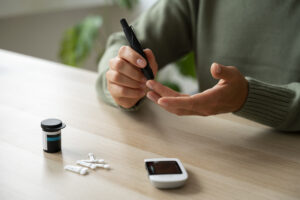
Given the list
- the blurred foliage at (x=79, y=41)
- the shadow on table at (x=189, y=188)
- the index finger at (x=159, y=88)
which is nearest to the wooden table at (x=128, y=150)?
the shadow on table at (x=189, y=188)

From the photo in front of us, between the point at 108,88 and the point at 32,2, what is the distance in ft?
5.28

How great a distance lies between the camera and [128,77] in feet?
3.17

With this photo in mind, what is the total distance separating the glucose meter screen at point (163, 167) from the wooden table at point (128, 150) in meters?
0.02

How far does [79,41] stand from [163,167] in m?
1.91

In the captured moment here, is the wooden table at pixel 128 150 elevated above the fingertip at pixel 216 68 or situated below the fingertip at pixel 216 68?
below

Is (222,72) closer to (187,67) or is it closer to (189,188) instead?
(189,188)

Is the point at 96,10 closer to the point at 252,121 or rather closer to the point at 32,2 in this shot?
the point at 32,2

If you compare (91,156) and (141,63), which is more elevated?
(141,63)

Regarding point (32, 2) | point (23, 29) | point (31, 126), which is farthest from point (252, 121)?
point (23, 29)

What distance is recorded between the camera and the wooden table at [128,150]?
0.70 meters

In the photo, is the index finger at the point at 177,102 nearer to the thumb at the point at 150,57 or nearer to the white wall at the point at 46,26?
the thumb at the point at 150,57

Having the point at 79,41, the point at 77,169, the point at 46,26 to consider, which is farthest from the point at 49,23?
the point at 77,169

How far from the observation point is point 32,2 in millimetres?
2428

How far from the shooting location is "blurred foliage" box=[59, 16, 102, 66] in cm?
251
